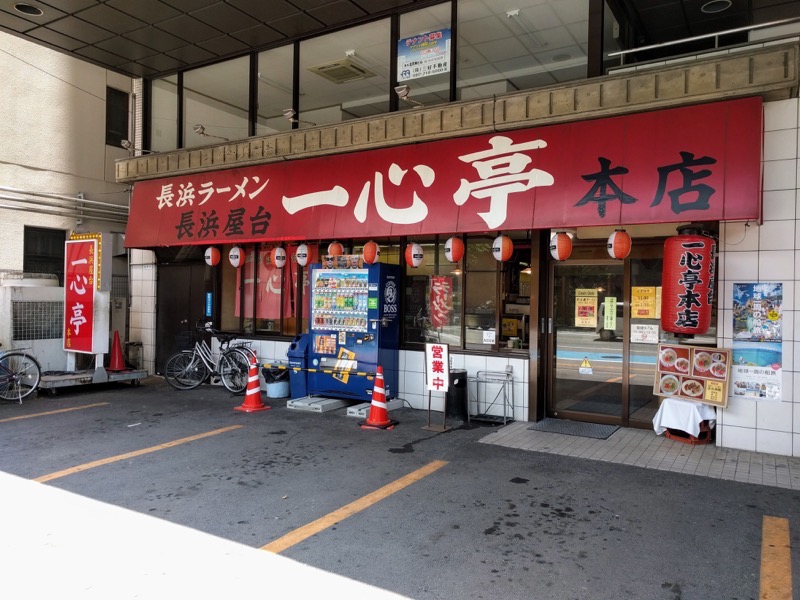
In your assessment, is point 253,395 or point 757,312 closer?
point 757,312

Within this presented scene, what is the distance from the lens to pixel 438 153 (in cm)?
845

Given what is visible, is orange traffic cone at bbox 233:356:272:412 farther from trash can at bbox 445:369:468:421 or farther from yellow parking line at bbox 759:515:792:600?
yellow parking line at bbox 759:515:792:600

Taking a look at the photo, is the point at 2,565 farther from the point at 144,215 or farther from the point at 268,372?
the point at 144,215

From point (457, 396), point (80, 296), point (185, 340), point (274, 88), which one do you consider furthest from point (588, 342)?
point (80, 296)

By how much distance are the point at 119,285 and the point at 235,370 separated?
5073mm

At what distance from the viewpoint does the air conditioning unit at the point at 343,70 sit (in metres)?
10.6

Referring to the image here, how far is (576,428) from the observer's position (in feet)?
26.6

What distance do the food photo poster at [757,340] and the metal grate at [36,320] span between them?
12077mm

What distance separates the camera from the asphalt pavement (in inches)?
154

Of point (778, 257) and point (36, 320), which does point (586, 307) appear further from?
point (36, 320)

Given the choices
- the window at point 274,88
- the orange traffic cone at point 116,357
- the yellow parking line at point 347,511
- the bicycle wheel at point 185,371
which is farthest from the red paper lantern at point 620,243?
the orange traffic cone at point 116,357

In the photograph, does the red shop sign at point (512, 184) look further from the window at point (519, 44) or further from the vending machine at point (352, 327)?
the window at point (519, 44)

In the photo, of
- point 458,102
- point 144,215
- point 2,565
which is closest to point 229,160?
point 144,215

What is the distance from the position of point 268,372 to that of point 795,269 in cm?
844
